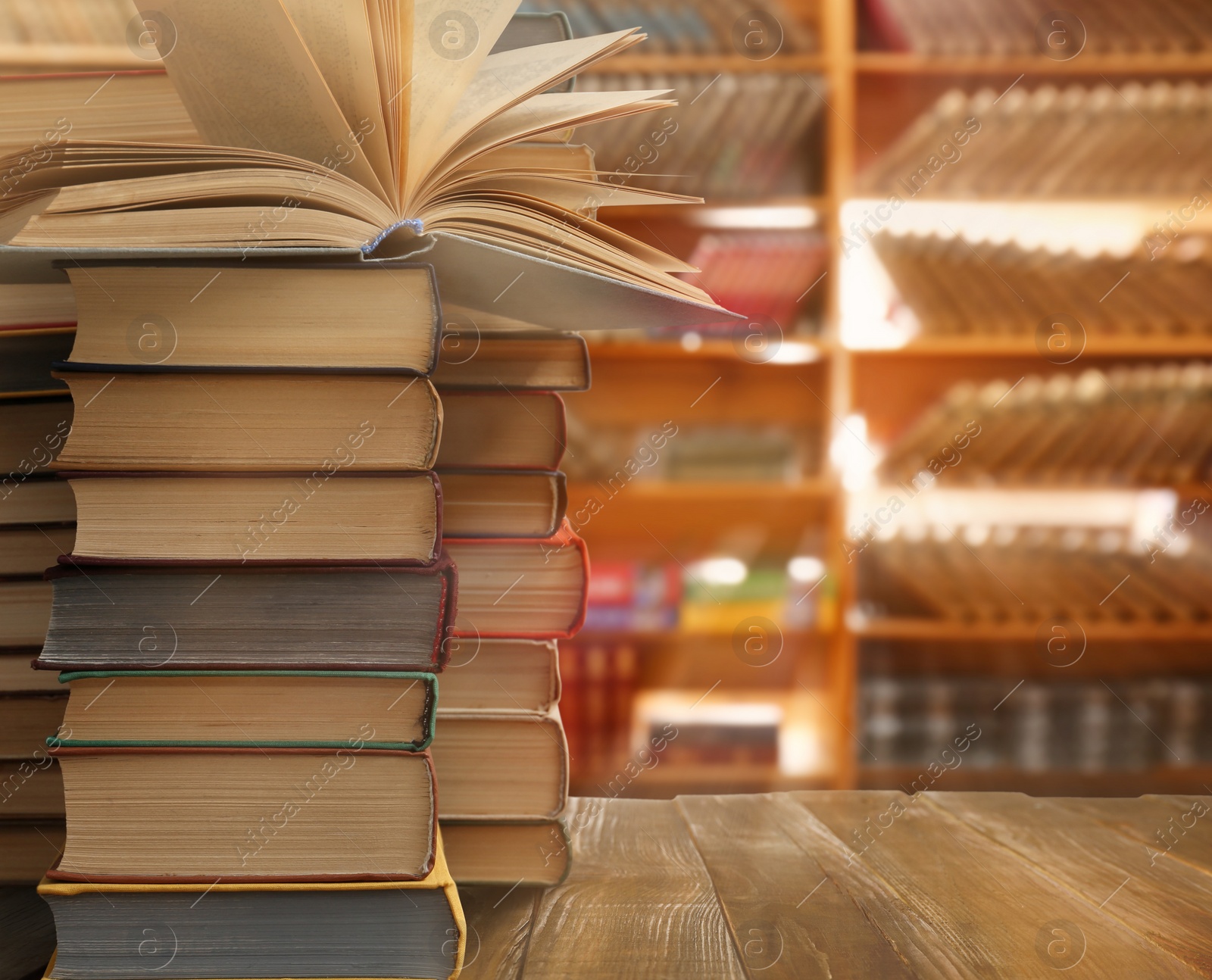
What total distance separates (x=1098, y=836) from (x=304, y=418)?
62 centimetres

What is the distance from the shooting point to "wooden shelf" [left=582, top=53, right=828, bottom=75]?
7.79ft

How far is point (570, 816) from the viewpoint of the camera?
2.49 ft

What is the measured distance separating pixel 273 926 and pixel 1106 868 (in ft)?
1.68

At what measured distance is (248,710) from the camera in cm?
45

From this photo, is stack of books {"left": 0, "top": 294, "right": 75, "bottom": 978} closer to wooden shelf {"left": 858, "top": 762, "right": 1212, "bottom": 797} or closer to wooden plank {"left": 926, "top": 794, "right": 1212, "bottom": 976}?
wooden plank {"left": 926, "top": 794, "right": 1212, "bottom": 976}

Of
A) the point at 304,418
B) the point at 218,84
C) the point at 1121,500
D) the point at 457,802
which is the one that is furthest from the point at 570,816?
the point at 1121,500

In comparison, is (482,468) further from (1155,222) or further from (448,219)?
(1155,222)

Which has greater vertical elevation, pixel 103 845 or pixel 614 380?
pixel 614 380

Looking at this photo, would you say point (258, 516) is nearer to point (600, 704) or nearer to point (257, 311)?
point (257, 311)

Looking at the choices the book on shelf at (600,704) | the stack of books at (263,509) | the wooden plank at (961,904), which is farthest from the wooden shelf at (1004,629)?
the stack of books at (263,509)

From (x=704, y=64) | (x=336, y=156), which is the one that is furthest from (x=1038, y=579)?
(x=336, y=156)

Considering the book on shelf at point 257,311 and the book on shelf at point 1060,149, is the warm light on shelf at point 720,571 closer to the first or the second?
the book on shelf at point 1060,149

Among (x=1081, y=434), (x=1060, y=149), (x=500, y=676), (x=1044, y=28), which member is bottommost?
(x=500, y=676)

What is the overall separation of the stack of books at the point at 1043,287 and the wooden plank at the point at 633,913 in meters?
1.95
